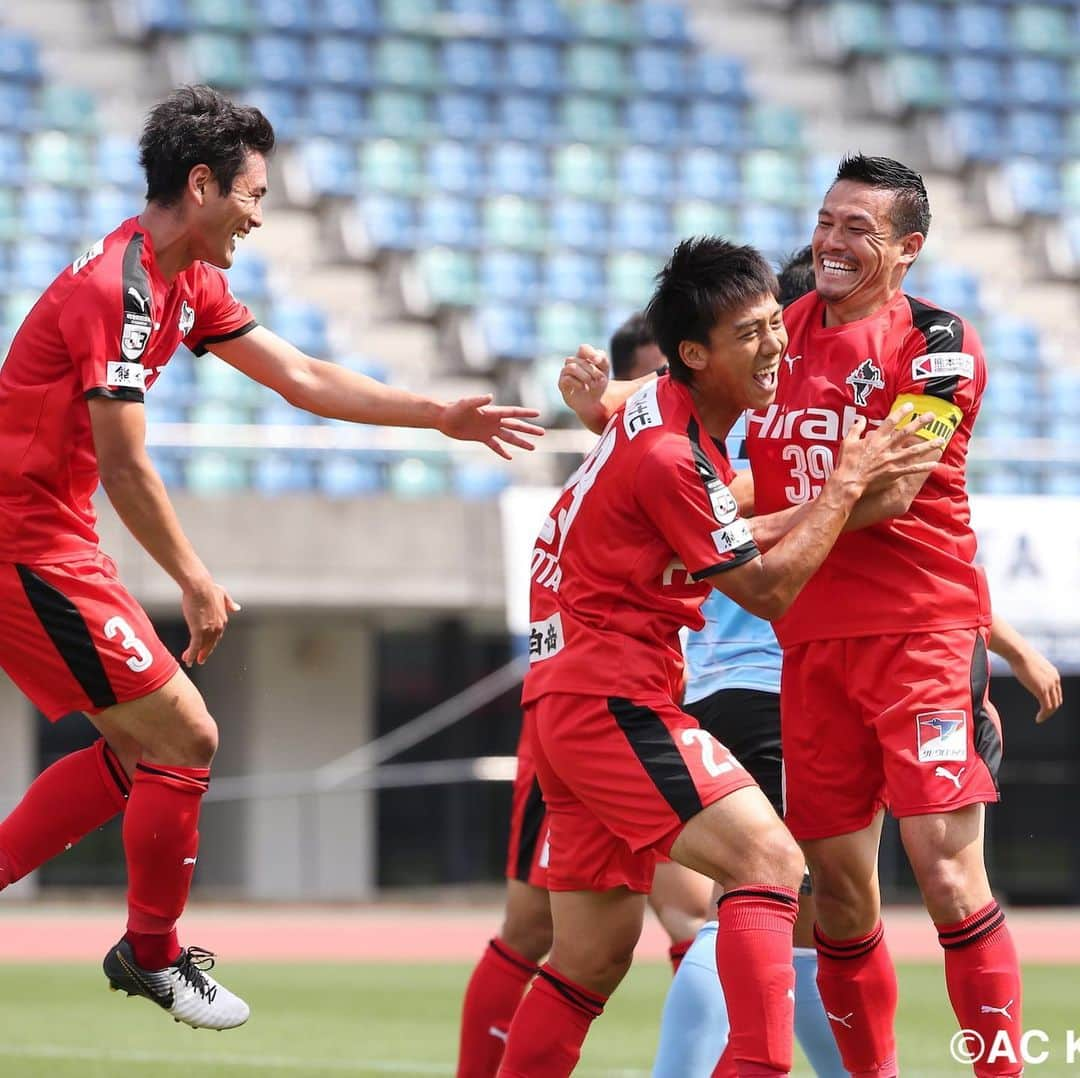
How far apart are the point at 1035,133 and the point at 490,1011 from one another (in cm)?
1824

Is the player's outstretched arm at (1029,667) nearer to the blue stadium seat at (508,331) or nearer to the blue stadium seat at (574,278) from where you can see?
the blue stadium seat at (508,331)

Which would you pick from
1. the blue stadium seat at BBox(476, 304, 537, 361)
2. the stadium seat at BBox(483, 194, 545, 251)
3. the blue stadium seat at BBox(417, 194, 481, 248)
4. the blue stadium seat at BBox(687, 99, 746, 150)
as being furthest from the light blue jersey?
the blue stadium seat at BBox(687, 99, 746, 150)

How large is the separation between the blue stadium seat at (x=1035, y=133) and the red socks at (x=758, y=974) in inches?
727

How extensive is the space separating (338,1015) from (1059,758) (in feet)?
35.9

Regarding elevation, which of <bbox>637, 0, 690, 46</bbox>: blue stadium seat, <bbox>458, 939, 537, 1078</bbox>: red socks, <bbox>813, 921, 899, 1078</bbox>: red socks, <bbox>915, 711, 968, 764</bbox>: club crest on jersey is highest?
<bbox>637, 0, 690, 46</bbox>: blue stadium seat

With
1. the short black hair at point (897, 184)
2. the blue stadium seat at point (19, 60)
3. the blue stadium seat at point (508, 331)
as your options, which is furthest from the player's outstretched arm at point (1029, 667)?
the blue stadium seat at point (19, 60)

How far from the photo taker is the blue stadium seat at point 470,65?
20.9 meters

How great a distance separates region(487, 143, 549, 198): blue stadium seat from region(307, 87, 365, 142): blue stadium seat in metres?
1.35

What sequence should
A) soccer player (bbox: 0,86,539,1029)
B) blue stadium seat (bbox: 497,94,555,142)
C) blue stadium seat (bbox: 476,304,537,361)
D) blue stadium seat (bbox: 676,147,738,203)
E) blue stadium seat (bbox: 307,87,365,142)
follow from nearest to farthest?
soccer player (bbox: 0,86,539,1029) → blue stadium seat (bbox: 476,304,537,361) → blue stadium seat (bbox: 307,87,365,142) → blue stadium seat (bbox: 676,147,738,203) → blue stadium seat (bbox: 497,94,555,142)

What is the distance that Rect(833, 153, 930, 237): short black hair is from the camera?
5.38 meters

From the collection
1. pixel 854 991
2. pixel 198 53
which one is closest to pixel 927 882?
pixel 854 991

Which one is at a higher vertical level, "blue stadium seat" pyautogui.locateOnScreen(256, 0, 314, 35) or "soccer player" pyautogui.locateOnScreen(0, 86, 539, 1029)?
"blue stadium seat" pyautogui.locateOnScreen(256, 0, 314, 35)

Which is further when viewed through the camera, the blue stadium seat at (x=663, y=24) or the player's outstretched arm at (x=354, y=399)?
the blue stadium seat at (x=663, y=24)

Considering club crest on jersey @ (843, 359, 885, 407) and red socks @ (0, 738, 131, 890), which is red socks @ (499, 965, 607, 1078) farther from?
club crest on jersey @ (843, 359, 885, 407)
